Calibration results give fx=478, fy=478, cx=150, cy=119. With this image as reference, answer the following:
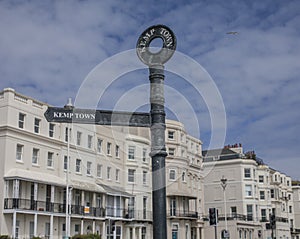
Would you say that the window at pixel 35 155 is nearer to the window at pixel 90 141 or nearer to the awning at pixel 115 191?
the window at pixel 90 141

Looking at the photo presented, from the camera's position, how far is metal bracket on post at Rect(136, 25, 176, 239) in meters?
7.26

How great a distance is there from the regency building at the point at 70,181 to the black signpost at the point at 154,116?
67.3ft

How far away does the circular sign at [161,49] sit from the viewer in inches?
291

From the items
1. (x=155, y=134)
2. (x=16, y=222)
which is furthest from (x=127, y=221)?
(x=155, y=134)

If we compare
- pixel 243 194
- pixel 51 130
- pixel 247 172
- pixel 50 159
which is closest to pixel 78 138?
pixel 51 130

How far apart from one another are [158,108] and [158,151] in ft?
2.27

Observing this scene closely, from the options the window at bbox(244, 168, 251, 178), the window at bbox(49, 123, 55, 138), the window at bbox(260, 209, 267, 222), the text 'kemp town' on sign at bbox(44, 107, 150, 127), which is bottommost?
the window at bbox(260, 209, 267, 222)

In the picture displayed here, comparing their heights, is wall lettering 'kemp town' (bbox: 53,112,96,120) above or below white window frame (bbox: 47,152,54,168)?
below

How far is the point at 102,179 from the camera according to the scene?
52281 millimetres

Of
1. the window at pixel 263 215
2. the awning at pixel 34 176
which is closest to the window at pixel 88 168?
the awning at pixel 34 176

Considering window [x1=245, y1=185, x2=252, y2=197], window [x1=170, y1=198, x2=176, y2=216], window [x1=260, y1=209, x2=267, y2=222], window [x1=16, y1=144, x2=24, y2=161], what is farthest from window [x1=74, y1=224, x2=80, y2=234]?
window [x1=260, y1=209, x2=267, y2=222]

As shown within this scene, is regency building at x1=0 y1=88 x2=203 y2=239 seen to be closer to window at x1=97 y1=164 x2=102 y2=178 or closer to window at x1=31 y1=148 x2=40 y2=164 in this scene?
window at x1=31 y1=148 x2=40 y2=164

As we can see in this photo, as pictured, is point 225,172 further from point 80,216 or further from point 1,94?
point 1,94

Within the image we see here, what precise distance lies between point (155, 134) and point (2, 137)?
3353 cm
